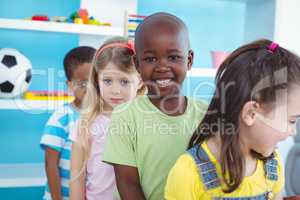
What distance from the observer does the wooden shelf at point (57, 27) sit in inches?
68.1

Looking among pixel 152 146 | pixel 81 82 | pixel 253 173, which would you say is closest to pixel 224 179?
pixel 253 173

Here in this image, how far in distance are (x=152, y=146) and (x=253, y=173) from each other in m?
0.23

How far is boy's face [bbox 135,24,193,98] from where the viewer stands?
845 millimetres

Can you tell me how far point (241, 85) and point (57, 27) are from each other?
1280 millimetres

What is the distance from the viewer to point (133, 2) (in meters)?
2.14

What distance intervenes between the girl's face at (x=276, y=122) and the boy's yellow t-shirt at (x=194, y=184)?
8cm

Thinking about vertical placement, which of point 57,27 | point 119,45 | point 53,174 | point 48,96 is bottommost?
point 53,174

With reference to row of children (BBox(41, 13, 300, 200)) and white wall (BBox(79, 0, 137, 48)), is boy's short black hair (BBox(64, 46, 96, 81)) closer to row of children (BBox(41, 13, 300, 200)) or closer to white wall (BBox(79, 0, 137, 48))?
row of children (BBox(41, 13, 300, 200))

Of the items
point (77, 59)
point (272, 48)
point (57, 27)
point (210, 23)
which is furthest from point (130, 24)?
point (272, 48)

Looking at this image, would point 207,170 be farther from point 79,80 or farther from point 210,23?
point 210,23

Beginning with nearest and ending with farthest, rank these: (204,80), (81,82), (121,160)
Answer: (121,160), (81,82), (204,80)

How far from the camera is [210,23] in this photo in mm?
2523

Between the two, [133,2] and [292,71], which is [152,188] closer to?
[292,71]

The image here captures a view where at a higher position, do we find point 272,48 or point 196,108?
point 272,48
